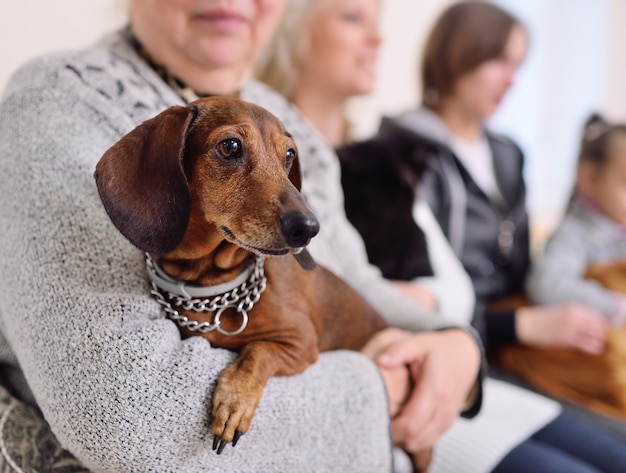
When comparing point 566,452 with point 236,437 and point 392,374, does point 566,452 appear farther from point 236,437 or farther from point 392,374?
point 236,437

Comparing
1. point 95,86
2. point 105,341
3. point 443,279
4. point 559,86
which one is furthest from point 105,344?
point 559,86

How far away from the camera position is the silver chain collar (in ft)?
2.12

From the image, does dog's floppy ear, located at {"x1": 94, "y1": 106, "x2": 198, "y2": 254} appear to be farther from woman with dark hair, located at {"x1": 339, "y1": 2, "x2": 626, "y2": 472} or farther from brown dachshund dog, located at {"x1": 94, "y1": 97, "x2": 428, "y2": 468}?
woman with dark hair, located at {"x1": 339, "y1": 2, "x2": 626, "y2": 472}

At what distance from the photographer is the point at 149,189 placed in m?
0.55

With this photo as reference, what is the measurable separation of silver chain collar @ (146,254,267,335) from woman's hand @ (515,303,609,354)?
1152 mm

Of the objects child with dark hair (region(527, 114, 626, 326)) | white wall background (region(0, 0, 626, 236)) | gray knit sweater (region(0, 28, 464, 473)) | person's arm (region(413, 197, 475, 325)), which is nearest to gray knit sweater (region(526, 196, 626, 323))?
child with dark hair (region(527, 114, 626, 326))

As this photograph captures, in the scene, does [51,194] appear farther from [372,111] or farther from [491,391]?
[372,111]

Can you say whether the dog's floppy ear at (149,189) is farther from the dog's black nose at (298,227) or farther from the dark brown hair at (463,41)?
the dark brown hair at (463,41)

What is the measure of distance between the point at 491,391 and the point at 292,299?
810mm

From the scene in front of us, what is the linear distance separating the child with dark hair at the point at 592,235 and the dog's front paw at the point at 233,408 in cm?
138

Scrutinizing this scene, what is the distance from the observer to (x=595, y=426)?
141cm

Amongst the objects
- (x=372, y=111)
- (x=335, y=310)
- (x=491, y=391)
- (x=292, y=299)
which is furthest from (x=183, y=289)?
(x=372, y=111)

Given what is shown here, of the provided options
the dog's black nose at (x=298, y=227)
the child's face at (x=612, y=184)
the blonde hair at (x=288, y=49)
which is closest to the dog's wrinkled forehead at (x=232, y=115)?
the dog's black nose at (x=298, y=227)

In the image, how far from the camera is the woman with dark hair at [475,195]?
127 cm
